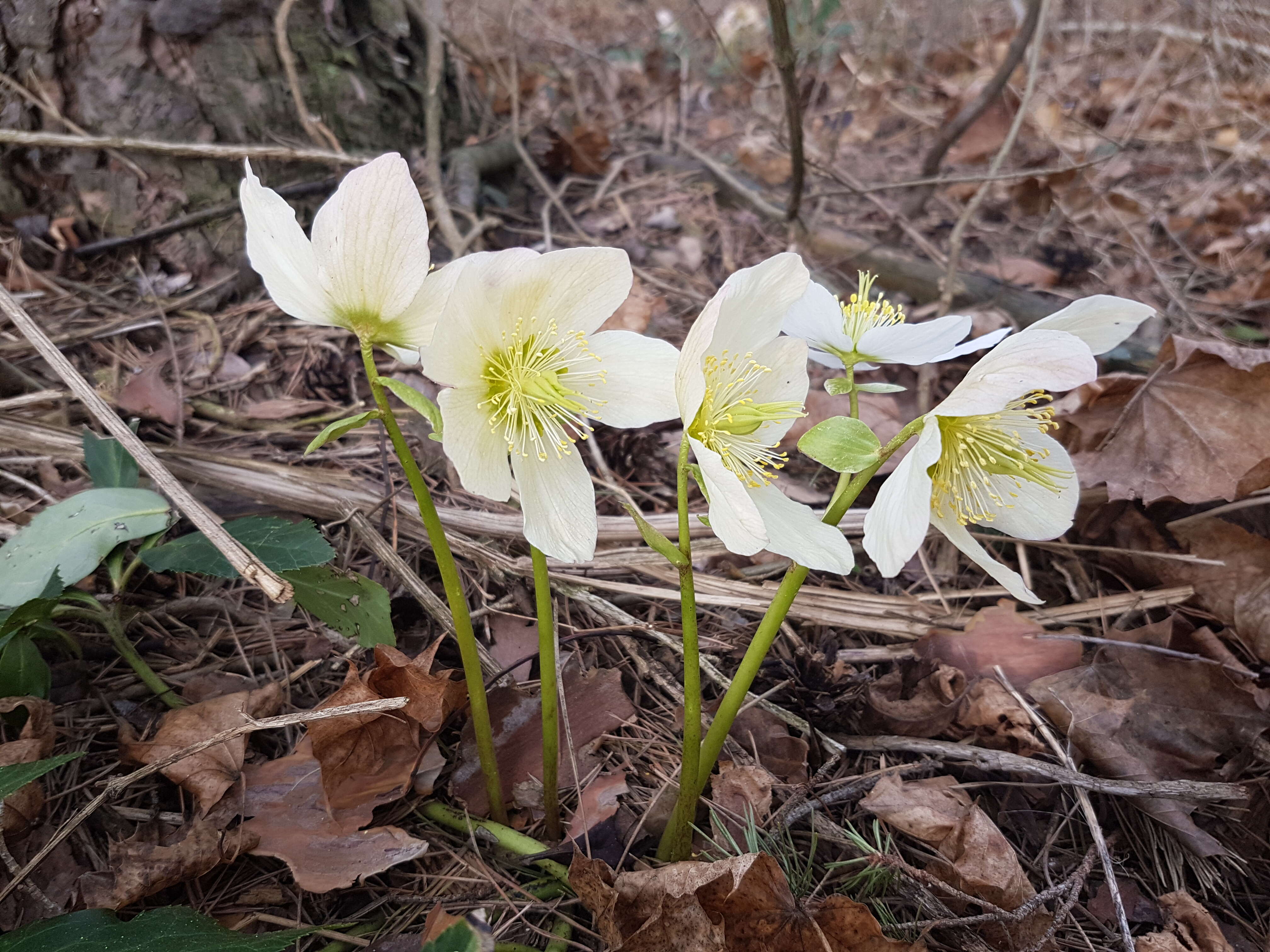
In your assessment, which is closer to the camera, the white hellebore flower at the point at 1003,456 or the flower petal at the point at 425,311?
the white hellebore flower at the point at 1003,456

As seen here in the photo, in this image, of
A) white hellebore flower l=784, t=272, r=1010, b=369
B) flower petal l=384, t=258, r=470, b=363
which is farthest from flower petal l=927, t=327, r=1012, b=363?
flower petal l=384, t=258, r=470, b=363

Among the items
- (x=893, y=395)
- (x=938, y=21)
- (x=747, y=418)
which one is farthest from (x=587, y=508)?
(x=938, y=21)

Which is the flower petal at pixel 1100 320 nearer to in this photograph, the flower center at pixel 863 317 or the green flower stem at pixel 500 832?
the flower center at pixel 863 317

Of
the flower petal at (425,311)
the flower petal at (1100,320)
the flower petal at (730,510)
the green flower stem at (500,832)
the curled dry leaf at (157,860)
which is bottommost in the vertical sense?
the green flower stem at (500,832)

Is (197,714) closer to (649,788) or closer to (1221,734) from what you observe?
(649,788)

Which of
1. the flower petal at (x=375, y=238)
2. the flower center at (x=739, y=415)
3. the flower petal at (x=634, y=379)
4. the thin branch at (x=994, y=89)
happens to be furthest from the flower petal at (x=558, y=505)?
the thin branch at (x=994, y=89)

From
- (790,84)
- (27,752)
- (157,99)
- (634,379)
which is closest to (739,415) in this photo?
(634,379)
